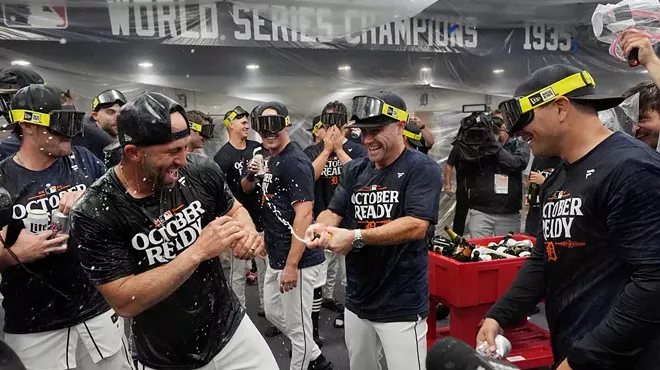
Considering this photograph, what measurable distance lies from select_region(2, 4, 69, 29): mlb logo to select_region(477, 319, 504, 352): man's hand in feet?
18.5

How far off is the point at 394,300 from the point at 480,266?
1374 millimetres

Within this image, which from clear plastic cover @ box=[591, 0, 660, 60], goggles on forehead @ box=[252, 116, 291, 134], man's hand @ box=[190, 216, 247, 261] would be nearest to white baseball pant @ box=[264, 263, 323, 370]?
goggles on forehead @ box=[252, 116, 291, 134]

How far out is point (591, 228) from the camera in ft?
6.29

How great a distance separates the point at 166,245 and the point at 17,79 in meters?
2.44

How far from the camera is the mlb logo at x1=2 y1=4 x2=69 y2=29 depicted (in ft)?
Answer: 18.2

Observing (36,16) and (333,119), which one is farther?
(333,119)

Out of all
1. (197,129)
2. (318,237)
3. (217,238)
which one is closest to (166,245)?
(217,238)

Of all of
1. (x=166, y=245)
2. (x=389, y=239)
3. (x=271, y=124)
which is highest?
(x=271, y=124)

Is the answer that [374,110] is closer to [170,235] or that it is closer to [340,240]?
[340,240]

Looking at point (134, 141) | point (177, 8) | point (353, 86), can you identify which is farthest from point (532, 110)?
point (353, 86)

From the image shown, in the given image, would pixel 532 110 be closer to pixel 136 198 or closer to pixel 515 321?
pixel 515 321

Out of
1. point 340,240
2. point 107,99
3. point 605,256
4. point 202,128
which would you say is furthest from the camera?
point 202,128

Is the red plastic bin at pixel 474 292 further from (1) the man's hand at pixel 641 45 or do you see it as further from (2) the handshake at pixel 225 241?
(2) the handshake at pixel 225 241

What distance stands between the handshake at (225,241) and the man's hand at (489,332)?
1.07m
